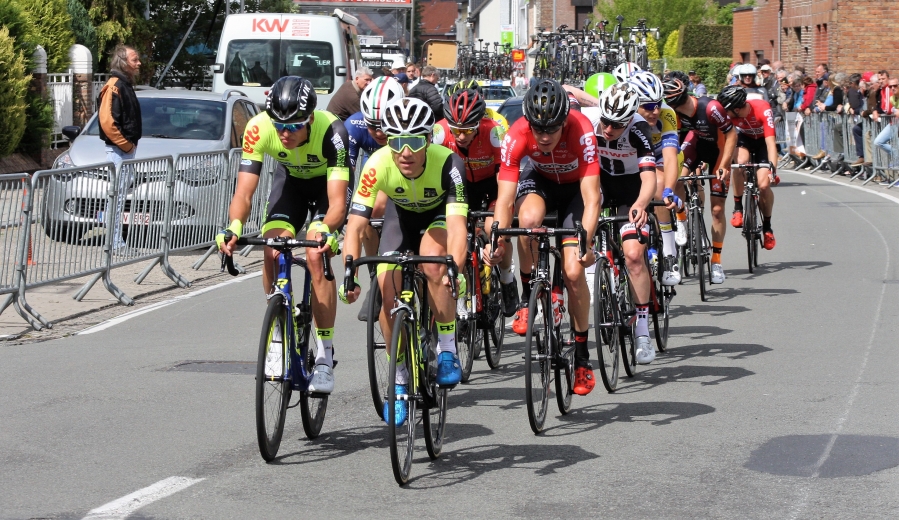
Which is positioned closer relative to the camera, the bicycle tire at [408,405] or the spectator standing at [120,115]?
the bicycle tire at [408,405]

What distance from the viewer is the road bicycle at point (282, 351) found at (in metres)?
6.71

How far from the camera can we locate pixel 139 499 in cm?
625

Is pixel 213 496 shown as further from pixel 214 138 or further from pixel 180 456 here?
pixel 214 138

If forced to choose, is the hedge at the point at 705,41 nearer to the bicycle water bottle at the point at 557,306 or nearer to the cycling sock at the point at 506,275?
the cycling sock at the point at 506,275

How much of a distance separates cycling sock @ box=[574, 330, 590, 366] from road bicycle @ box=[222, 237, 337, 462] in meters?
1.59

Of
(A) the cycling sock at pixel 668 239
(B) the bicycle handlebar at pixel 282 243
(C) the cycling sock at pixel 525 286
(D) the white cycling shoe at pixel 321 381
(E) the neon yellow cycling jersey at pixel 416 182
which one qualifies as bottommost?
(D) the white cycling shoe at pixel 321 381

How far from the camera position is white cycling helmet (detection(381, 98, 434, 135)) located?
6793 millimetres

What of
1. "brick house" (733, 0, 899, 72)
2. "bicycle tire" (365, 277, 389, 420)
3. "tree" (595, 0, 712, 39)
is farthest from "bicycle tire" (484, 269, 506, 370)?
"tree" (595, 0, 712, 39)

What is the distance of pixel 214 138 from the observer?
1684 cm

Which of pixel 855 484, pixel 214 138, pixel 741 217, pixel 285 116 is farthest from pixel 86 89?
pixel 855 484

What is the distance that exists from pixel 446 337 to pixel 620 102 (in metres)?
2.58

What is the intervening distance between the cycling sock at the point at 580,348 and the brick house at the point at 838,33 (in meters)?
38.0

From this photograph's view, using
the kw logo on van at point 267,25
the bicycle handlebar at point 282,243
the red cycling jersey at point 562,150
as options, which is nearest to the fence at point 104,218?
the bicycle handlebar at point 282,243

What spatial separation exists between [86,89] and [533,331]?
2341cm
